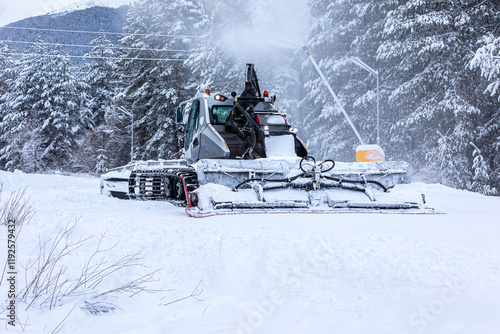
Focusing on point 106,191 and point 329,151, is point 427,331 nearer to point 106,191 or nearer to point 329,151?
point 106,191

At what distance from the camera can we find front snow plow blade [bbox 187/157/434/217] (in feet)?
24.7

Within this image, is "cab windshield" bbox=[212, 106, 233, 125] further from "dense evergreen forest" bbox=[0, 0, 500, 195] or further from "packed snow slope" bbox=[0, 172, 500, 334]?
"packed snow slope" bbox=[0, 172, 500, 334]

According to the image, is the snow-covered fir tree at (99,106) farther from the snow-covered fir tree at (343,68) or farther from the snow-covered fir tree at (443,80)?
the snow-covered fir tree at (443,80)

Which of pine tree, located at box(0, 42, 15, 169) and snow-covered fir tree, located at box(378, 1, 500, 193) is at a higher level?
pine tree, located at box(0, 42, 15, 169)

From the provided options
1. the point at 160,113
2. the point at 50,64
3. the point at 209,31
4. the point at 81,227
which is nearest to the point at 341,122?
the point at 209,31

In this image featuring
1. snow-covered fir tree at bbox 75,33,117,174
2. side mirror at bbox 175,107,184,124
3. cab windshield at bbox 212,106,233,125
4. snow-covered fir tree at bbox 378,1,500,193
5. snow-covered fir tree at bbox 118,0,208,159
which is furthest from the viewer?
snow-covered fir tree at bbox 75,33,117,174

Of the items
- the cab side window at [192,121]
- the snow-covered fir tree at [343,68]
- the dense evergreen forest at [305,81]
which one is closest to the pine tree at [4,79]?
the dense evergreen forest at [305,81]

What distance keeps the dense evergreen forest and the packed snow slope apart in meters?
7.33

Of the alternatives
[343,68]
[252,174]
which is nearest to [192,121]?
[252,174]

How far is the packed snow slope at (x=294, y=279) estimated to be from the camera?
289cm

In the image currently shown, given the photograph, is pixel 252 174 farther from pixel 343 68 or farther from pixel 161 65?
pixel 161 65

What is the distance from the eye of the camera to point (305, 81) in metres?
34.2

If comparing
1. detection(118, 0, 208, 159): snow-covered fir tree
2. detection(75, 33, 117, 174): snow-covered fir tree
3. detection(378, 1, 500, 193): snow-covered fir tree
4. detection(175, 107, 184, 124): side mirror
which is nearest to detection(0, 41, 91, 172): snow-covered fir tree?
detection(75, 33, 117, 174): snow-covered fir tree

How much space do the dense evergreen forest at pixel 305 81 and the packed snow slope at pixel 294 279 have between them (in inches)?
289
